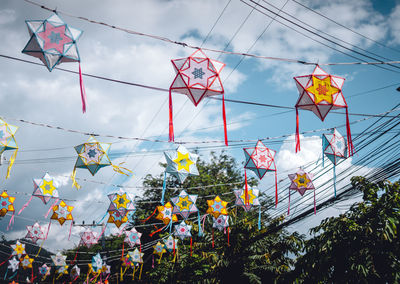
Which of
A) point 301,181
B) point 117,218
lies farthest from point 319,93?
point 117,218

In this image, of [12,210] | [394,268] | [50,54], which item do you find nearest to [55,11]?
[50,54]

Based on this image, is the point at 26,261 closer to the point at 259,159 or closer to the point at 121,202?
the point at 121,202

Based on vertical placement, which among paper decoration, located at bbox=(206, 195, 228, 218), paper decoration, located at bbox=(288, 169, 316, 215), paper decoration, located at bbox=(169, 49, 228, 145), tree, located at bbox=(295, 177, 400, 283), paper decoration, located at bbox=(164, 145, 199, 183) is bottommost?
tree, located at bbox=(295, 177, 400, 283)

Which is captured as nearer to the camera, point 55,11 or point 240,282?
point 55,11

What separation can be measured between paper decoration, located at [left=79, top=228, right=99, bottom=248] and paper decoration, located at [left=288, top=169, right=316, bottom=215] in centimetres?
1227

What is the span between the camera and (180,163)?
27.2 ft

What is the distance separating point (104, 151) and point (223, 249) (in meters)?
8.96

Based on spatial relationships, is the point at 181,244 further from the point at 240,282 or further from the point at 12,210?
the point at 12,210

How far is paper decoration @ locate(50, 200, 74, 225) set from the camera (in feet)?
41.7

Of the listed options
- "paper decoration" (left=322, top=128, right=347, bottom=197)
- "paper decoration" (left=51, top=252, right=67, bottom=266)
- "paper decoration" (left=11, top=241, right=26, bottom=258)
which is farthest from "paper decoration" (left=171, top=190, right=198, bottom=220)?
"paper decoration" (left=51, top=252, right=67, bottom=266)

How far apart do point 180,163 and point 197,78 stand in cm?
327

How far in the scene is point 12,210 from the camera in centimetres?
1162

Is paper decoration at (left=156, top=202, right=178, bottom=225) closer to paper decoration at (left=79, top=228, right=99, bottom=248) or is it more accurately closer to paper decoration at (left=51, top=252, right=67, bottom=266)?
paper decoration at (left=79, top=228, right=99, bottom=248)

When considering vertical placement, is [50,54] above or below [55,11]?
below
